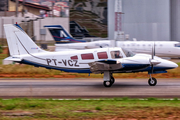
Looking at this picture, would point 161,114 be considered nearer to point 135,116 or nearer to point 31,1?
point 135,116

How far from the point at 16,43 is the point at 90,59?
15.7 feet

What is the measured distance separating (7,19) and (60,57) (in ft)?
122

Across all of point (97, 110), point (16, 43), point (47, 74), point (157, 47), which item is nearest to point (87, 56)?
point (16, 43)

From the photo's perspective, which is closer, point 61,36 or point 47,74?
point 47,74

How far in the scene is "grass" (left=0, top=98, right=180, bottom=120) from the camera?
8031mm

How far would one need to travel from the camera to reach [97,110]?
8.76 m

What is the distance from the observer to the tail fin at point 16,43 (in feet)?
51.8

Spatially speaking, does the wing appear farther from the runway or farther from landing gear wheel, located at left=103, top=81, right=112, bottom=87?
the runway

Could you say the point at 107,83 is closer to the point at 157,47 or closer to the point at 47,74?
the point at 47,74

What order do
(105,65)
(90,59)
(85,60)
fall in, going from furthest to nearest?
(85,60) → (90,59) → (105,65)

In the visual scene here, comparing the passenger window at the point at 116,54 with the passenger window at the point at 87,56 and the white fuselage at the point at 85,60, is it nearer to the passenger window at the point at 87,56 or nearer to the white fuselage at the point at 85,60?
the white fuselage at the point at 85,60

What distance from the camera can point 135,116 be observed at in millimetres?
8023

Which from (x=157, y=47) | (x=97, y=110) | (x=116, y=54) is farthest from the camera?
(x=157, y=47)

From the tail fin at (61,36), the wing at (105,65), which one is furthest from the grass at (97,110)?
the tail fin at (61,36)
